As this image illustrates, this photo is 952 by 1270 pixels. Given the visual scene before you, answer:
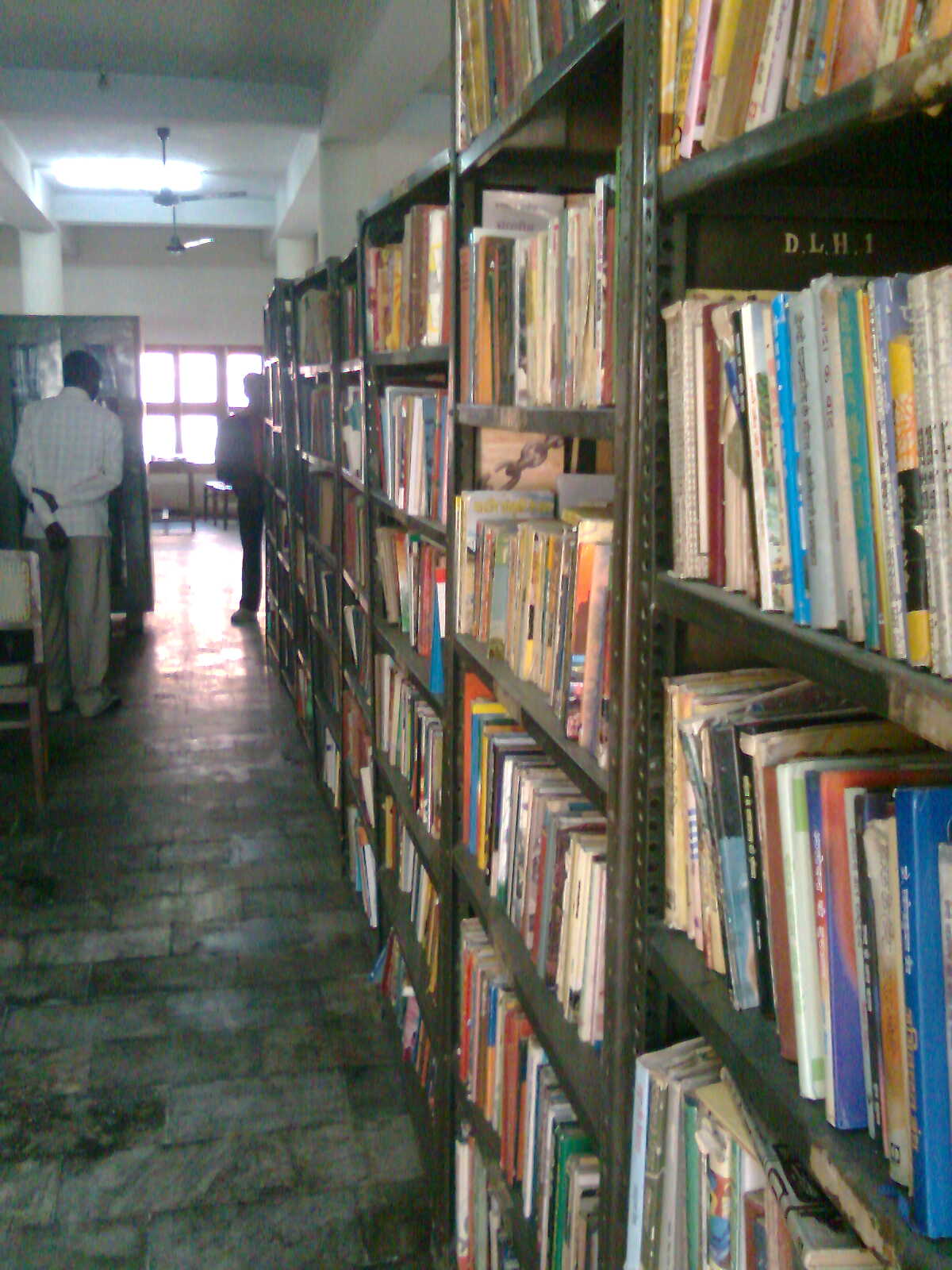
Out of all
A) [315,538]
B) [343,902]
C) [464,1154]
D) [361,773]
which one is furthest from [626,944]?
[315,538]

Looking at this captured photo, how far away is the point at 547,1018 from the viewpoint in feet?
5.14

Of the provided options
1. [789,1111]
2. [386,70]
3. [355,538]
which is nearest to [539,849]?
[789,1111]

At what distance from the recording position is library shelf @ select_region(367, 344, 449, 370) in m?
2.19

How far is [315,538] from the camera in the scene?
4734mm

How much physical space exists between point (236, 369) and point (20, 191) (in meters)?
5.84

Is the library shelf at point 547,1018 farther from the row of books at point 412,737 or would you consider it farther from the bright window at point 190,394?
the bright window at point 190,394

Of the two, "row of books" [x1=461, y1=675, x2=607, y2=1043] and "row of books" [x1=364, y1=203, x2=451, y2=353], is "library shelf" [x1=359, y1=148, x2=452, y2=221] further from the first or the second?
"row of books" [x1=461, y1=675, x2=607, y2=1043]

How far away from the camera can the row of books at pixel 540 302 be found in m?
1.33

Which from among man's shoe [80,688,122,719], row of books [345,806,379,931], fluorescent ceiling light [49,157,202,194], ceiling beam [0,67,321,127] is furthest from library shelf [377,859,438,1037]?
fluorescent ceiling light [49,157,202,194]

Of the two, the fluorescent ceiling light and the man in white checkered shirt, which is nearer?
the man in white checkered shirt

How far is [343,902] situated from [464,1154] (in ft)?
5.84

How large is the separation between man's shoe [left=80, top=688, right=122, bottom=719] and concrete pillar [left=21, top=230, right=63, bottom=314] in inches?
234

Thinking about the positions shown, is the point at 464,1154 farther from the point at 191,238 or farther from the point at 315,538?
the point at 191,238

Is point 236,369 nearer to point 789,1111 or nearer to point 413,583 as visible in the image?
point 413,583
